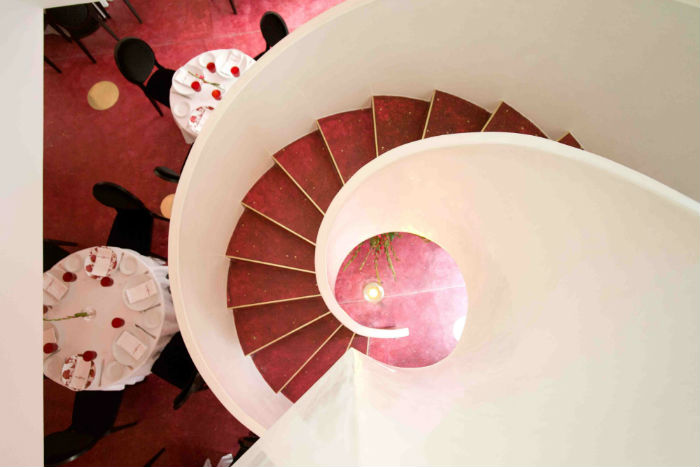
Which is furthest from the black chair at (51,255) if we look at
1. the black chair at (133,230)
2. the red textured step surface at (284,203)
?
the red textured step surface at (284,203)

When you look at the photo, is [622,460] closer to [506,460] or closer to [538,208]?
[506,460]

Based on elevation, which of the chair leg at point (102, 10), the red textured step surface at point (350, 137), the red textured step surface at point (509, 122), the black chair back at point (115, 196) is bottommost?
the black chair back at point (115, 196)

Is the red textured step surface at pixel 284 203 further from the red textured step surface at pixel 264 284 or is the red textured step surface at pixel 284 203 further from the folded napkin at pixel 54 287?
the folded napkin at pixel 54 287

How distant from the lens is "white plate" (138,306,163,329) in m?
4.22

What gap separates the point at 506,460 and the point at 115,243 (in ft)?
14.3

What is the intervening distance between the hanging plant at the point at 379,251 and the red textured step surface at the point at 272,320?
3.87 feet

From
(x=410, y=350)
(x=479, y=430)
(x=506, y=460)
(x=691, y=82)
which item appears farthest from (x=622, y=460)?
(x=410, y=350)

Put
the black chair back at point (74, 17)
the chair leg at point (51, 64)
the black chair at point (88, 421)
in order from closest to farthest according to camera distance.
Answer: the black chair at point (88, 421)
the black chair back at point (74, 17)
the chair leg at point (51, 64)

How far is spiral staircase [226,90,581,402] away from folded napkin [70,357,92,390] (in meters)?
1.42

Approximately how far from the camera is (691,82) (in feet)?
10.9

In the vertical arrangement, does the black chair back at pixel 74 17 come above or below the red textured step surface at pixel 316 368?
above

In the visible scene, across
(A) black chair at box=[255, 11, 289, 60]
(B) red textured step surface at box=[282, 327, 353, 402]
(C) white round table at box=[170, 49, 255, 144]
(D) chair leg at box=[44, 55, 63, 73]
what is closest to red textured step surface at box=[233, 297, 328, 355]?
(B) red textured step surface at box=[282, 327, 353, 402]

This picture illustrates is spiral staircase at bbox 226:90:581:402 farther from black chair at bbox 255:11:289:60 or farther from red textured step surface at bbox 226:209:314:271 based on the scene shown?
black chair at bbox 255:11:289:60

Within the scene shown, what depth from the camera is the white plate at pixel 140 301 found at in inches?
166
